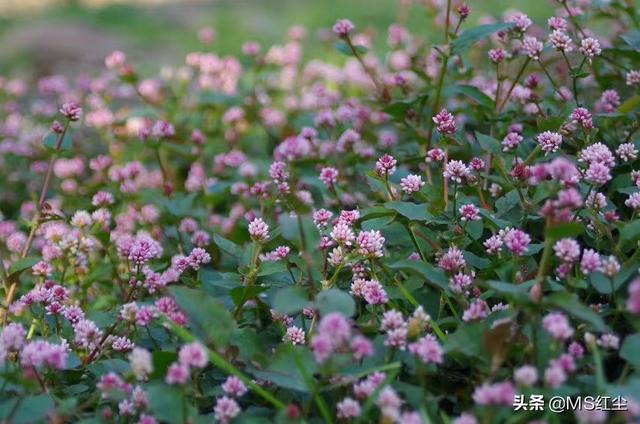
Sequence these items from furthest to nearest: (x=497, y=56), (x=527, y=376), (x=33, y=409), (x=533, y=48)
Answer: (x=497, y=56)
(x=533, y=48)
(x=33, y=409)
(x=527, y=376)

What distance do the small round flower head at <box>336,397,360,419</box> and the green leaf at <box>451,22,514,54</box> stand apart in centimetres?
84

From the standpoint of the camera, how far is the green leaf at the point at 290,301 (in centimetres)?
122

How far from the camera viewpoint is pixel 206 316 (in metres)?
1.33

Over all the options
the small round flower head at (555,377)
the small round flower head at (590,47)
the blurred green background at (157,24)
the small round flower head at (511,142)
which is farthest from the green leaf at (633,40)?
the blurred green background at (157,24)

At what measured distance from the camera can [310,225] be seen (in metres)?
1.35

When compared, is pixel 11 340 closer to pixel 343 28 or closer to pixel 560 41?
pixel 343 28

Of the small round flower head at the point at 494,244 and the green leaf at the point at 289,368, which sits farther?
the small round flower head at the point at 494,244

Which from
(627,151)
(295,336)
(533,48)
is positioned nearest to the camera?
(295,336)

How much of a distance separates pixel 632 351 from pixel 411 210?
1.55ft

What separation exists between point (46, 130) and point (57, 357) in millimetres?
2007

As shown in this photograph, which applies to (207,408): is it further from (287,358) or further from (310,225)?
(310,225)

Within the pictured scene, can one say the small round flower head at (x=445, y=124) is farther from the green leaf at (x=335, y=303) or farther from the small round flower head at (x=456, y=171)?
the green leaf at (x=335, y=303)

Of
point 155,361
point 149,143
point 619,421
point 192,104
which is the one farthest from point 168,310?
point 192,104

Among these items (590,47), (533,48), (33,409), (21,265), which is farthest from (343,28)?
(33,409)
